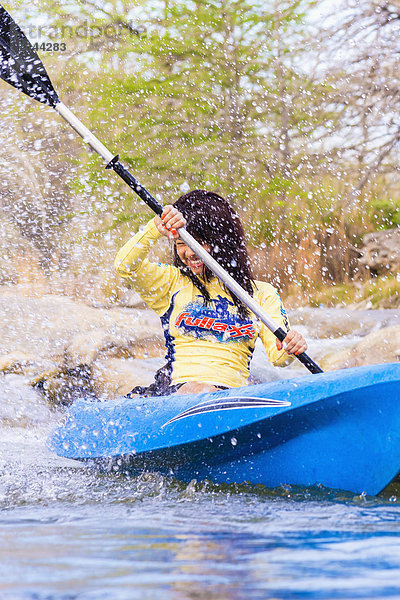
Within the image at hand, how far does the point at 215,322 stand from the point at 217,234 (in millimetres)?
383

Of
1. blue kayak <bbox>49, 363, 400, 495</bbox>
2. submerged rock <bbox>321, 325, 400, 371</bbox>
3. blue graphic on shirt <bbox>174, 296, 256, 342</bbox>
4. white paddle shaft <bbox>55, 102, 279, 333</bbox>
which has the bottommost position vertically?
submerged rock <bbox>321, 325, 400, 371</bbox>

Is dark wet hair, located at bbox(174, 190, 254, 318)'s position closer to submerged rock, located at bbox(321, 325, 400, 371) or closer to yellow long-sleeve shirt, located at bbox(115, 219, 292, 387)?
yellow long-sleeve shirt, located at bbox(115, 219, 292, 387)

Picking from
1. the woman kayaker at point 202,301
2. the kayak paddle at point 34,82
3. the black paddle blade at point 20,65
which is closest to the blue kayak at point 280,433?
the woman kayaker at point 202,301

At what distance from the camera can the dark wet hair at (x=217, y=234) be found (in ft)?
10.2

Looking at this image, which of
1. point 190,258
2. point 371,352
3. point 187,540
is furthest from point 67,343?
point 187,540

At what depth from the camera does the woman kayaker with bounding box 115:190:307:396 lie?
3.00 meters

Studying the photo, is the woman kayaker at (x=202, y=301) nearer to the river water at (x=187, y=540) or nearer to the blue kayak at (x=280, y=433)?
the blue kayak at (x=280, y=433)

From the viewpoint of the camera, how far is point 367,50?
32.0ft

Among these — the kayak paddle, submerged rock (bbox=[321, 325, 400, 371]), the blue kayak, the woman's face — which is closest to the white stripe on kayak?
the blue kayak

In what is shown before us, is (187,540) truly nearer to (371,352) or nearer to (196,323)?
(196,323)

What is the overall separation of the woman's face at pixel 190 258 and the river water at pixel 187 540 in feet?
2.94

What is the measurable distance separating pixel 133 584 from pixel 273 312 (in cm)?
185

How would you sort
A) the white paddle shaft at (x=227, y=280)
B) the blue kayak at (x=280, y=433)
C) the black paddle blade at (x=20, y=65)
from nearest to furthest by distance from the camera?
the blue kayak at (x=280, y=433) → the white paddle shaft at (x=227, y=280) → the black paddle blade at (x=20, y=65)

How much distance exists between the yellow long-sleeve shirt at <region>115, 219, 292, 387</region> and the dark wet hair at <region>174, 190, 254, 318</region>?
0.05 m
